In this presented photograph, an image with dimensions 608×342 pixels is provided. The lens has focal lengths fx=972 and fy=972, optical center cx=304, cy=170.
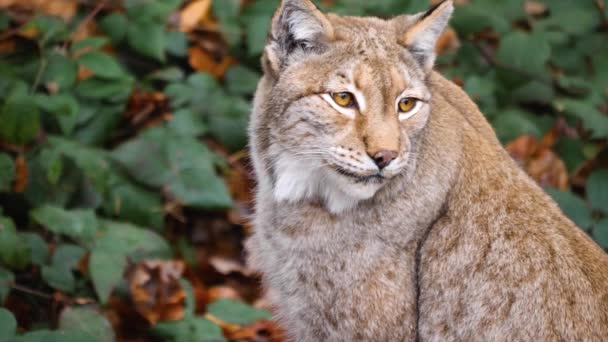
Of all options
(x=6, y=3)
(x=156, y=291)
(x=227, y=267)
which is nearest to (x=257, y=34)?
Answer: (x=227, y=267)

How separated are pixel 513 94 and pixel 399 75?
128 inches

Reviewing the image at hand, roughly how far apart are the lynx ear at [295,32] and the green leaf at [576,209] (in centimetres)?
252

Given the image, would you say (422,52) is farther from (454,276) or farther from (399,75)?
(454,276)

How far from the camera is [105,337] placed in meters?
5.14

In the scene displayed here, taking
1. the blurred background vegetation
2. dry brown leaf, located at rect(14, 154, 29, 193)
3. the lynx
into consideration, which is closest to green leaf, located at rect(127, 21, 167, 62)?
the blurred background vegetation

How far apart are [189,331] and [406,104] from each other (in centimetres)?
190

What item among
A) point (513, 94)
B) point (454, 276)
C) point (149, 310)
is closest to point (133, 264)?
point (149, 310)

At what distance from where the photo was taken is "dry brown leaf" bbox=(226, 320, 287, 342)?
6012mm

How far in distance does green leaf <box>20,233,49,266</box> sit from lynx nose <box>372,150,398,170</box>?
2233 mm

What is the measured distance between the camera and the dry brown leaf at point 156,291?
5750 millimetres

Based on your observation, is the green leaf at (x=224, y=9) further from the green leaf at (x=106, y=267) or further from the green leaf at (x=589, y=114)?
the green leaf at (x=589, y=114)

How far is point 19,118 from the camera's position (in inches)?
224

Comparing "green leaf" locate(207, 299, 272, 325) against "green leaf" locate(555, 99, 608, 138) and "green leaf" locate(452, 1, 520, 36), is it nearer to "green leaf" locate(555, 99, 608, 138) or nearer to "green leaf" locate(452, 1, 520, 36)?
"green leaf" locate(555, 99, 608, 138)

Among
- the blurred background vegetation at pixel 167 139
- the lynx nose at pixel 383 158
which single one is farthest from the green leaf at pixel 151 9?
the lynx nose at pixel 383 158
